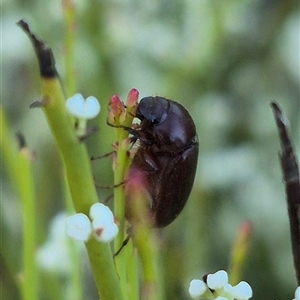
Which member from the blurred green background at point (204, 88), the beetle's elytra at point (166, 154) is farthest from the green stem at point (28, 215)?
the blurred green background at point (204, 88)

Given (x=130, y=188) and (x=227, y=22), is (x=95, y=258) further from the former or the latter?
(x=227, y=22)

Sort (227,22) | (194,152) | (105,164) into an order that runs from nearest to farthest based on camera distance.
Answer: (194,152)
(105,164)
(227,22)

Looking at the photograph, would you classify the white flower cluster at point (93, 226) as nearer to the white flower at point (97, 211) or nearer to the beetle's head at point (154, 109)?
the white flower at point (97, 211)

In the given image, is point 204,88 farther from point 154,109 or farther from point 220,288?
point 220,288

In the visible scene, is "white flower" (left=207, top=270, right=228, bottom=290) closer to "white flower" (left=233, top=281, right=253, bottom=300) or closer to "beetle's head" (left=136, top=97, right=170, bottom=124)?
"white flower" (left=233, top=281, right=253, bottom=300)

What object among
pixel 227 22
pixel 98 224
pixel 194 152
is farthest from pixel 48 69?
pixel 227 22

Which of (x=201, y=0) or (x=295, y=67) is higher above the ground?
(x=201, y=0)

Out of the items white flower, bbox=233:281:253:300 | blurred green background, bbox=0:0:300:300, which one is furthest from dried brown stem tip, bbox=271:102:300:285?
blurred green background, bbox=0:0:300:300

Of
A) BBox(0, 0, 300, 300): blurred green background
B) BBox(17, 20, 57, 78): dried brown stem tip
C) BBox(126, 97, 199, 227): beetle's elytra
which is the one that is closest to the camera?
BBox(17, 20, 57, 78): dried brown stem tip
